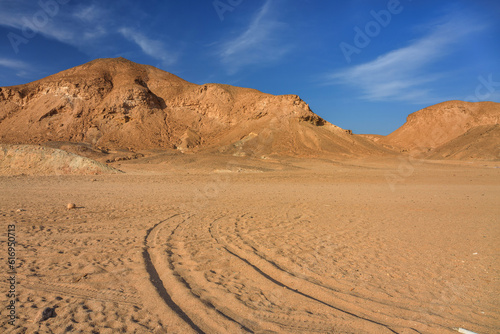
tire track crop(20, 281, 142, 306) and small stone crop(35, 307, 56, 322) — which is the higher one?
tire track crop(20, 281, 142, 306)

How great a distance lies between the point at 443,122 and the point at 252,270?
89188 millimetres

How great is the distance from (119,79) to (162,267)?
2361 inches

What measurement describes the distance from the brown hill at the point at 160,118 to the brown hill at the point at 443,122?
118 feet

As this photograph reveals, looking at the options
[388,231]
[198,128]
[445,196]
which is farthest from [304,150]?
[388,231]

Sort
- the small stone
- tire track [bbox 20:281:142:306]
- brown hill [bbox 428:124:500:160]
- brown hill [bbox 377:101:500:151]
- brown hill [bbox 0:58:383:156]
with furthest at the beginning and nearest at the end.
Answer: brown hill [bbox 377:101:500:151], brown hill [bbox 0:58:383:156], brown hill [bbox 428:124:500:160], tire track [bbox 20:281:142:306], the small stone

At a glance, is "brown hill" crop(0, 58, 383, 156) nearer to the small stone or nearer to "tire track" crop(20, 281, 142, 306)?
"tire track" crop(20, 281, 142, 306)

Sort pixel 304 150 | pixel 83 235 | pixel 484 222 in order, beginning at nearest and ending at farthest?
pixel 83 235, pixel 484 222, pixel 304 150

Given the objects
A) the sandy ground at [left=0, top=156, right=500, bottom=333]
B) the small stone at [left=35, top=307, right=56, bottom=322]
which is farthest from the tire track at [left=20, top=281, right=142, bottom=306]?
the small stone at [left=35, top=307, right=56, bottom=322]

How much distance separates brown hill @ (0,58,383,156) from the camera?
44.4m

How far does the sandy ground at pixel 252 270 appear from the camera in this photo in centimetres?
347

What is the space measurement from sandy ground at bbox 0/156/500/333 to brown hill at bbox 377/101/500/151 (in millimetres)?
71749

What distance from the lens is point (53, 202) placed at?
1129cm

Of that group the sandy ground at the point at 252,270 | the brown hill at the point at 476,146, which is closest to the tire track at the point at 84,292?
the sandy ground at the point at 252,270

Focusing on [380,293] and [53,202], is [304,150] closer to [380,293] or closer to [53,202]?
[53,202]
